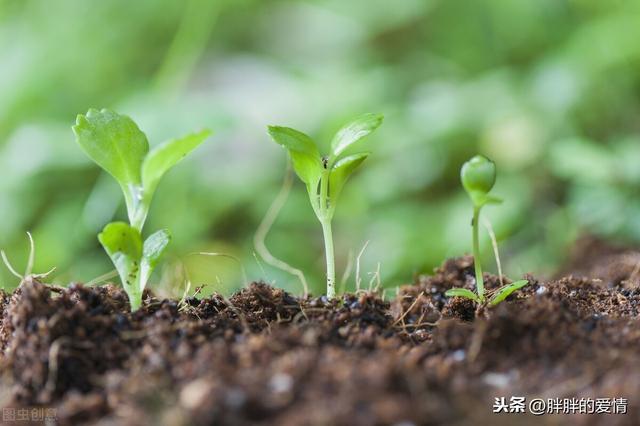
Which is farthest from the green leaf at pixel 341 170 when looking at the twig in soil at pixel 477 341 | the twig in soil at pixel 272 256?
the twig in soil at pixel 477 341

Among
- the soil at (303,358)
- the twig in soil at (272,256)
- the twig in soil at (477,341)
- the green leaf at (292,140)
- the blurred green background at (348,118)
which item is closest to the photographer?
the soil at (303,358)

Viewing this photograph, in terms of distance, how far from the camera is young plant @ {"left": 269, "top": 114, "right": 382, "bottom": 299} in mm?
814

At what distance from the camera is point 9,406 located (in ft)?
2.15

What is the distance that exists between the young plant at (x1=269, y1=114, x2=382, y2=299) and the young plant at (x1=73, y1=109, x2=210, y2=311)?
0.41 feet

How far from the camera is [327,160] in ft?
2.81

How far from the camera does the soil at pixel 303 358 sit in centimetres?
55

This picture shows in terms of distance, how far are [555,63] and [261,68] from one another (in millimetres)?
1296

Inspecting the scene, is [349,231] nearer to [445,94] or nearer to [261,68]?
[445,94]

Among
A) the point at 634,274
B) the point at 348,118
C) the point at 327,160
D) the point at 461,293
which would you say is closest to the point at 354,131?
the point at 327,160

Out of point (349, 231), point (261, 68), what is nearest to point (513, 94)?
point (349, 231)

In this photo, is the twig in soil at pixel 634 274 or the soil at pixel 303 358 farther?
the twig in soil at pixel 634 274

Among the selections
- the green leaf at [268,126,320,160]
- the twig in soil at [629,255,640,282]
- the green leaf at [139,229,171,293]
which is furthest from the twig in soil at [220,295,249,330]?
the twig in soil at [629,255,640,282]

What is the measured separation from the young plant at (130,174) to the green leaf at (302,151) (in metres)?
0.10

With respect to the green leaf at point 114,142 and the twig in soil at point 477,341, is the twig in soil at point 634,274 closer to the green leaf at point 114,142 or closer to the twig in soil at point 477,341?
the twig in soil at point 477,341
